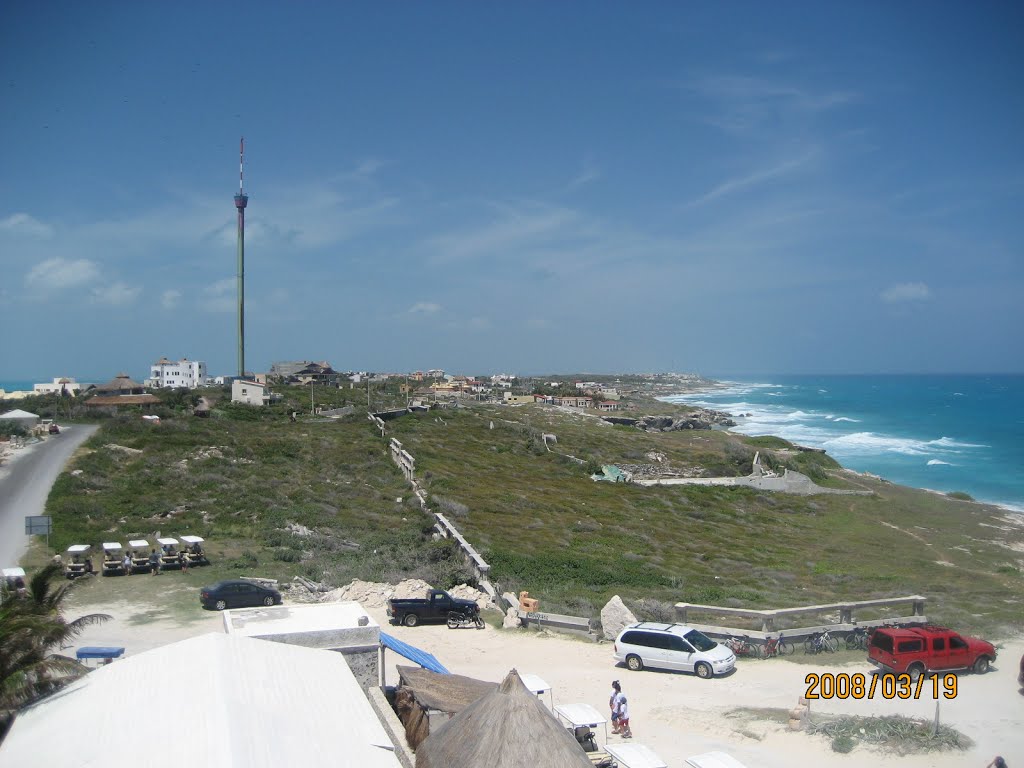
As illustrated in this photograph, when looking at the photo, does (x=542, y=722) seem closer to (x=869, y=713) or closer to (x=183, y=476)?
(x=869, y=713)

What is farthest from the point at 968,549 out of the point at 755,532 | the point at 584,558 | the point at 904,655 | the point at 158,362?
the point at 158,362

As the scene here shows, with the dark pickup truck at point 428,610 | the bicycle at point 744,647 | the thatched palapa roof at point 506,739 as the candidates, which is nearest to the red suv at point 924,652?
the bicycle at point 744,647

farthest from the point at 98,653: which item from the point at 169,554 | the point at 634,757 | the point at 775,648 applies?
the point at 775,648

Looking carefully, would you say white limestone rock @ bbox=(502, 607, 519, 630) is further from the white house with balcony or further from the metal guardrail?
the white house with balcony

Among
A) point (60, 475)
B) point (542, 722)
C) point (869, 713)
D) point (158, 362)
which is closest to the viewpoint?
point (542, 722)

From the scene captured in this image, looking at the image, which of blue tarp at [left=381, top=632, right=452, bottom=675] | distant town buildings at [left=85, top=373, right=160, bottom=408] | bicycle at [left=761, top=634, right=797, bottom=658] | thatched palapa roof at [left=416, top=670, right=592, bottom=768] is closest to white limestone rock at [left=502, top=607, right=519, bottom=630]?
blue tarp at [left=381, top=632, right=452, bottom=675]

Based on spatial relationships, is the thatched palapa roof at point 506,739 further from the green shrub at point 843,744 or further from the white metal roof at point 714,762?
the green shrub at point 843,744

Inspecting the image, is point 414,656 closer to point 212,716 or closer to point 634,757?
point 634,757
